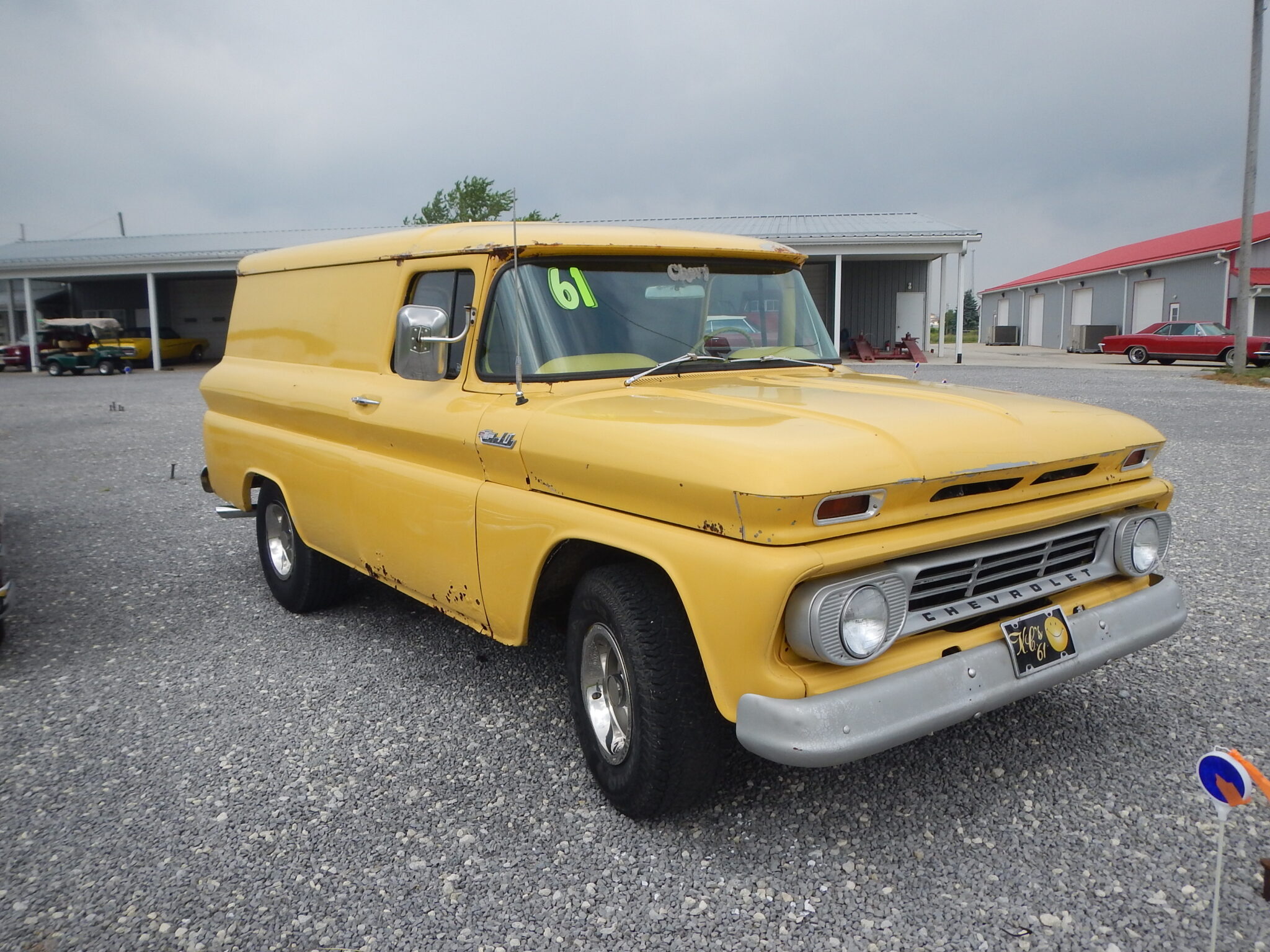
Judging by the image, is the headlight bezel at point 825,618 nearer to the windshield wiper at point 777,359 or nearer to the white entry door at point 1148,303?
the windshield wiper at point 777,359

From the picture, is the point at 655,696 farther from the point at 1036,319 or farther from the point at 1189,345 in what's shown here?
the point at 1036,319

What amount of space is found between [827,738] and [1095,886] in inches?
37.4

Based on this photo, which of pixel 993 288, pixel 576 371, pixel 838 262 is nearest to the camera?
pixel 576 371

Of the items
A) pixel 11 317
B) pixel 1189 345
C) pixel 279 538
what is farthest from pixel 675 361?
pixel 11 317

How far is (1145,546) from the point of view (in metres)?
3.26

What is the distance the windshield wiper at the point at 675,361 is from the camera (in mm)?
3506

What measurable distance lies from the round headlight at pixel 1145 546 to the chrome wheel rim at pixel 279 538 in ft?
13.2

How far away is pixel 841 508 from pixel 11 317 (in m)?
38.5

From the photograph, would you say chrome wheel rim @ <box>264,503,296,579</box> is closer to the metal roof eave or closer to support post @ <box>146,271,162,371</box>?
support post @ <box>146,271,162,371</box>

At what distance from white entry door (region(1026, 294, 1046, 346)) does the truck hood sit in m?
45.2

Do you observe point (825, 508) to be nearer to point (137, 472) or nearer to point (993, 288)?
point (137, 472)

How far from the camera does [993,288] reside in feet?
167

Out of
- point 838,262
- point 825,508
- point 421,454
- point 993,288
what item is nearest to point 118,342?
point 838,262

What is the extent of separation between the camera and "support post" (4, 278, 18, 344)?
→ 31.5 m
